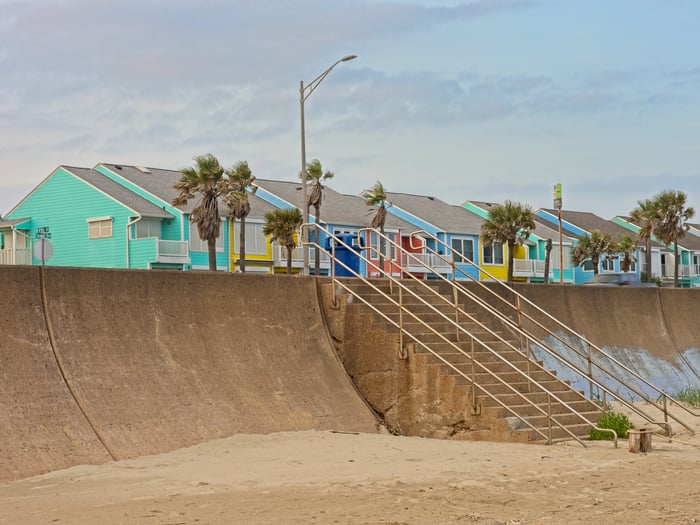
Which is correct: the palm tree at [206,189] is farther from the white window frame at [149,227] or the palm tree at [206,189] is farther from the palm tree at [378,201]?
the palm tree at [378,201]

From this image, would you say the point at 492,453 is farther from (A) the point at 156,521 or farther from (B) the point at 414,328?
(A) the point at 156,521

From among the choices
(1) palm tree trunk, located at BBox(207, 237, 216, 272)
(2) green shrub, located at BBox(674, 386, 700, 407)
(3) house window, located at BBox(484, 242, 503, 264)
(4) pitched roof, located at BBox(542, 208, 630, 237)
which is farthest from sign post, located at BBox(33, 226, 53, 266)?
(4) pitched roof, located at BBox(542, 208, 630, 237)

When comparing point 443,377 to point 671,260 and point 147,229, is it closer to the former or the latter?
point 147,229

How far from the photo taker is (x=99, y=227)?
46844mm

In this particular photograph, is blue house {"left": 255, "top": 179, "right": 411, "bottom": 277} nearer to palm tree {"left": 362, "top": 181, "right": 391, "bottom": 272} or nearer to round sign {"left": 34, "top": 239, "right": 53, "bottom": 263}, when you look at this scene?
palm tree {"left": 362, "top": 181, "right": 391, "bottom": 272}

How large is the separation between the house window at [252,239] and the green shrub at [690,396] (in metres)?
31.4

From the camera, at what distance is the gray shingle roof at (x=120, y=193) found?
4560cm

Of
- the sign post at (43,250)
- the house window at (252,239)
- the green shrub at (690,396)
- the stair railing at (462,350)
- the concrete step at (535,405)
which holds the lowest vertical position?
the green shrub at (690,396)

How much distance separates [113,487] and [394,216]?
52901mm

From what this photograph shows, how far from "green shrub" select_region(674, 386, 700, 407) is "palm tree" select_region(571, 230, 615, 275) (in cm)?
4560

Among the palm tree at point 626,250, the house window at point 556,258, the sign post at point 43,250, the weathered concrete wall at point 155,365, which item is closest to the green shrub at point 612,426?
the weathered concrete wall at point 155,365

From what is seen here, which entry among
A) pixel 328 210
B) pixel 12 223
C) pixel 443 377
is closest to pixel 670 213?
pixel 328 210

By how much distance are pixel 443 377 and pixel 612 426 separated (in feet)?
6.87

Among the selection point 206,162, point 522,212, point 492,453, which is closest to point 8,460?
point 492,453
